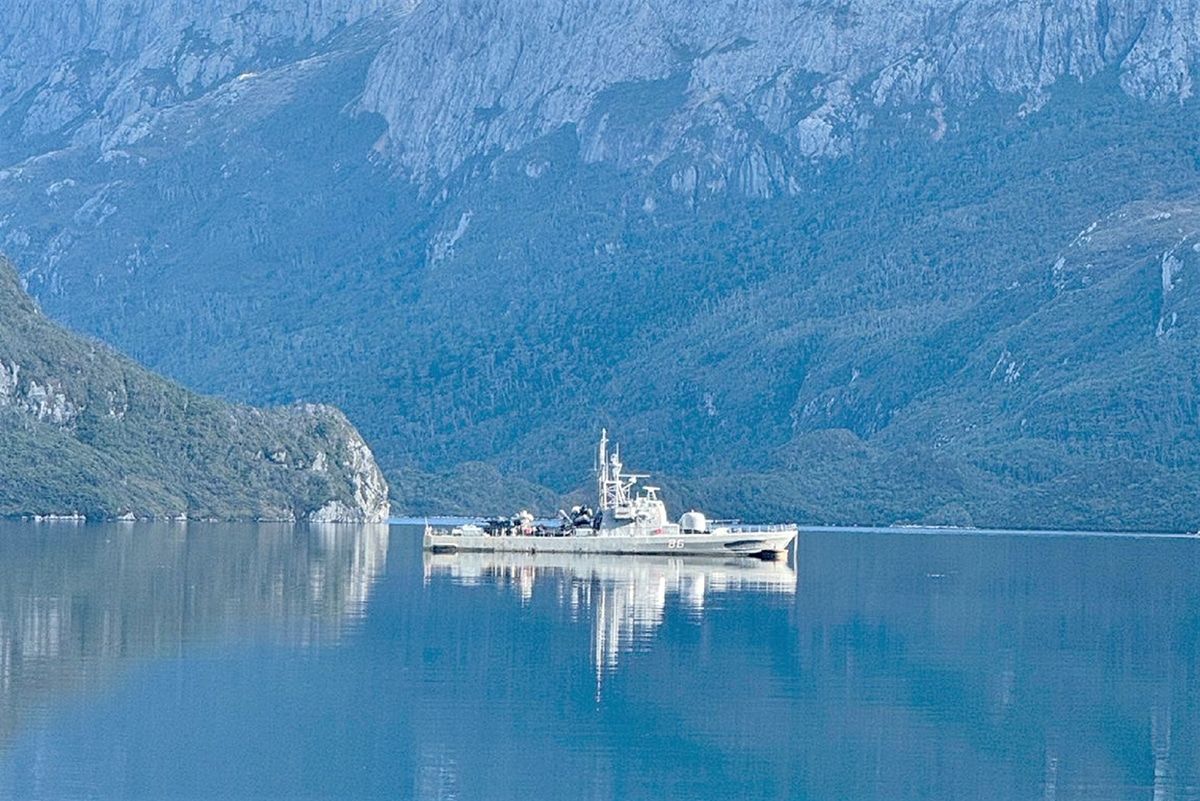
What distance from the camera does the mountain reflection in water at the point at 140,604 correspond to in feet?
270

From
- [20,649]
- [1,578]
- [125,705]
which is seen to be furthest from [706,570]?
[125,705]

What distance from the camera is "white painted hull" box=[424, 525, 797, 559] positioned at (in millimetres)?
172250

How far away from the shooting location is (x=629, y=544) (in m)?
172

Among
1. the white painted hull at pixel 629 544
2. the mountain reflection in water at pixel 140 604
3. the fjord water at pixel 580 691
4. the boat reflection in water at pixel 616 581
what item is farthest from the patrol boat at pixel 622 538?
the fjord water at pixel 580 691

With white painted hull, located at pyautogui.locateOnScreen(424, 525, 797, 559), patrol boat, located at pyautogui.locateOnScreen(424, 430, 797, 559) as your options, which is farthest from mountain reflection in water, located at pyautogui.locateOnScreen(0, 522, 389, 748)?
patrol boat, located at pyautogui.locateOnScreen(424, 430, 797, 559)

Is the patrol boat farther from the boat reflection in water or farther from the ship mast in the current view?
the boat reflection in water

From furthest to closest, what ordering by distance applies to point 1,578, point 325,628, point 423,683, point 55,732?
1. point 1,578
2. point 325,628
3. point 423,683
4. point 55,732

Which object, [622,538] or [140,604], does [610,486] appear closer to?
[622,538]

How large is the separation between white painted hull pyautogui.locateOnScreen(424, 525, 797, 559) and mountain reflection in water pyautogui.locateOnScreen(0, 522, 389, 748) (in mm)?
5870

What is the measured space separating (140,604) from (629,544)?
220ft

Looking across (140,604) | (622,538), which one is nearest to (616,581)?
(140,604)

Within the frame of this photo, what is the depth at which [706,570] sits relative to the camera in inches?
6186

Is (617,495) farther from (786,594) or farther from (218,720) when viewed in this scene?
(218,720)

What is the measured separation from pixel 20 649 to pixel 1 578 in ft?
123
